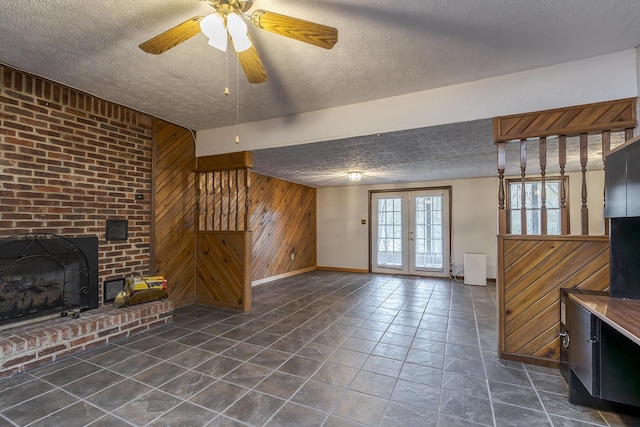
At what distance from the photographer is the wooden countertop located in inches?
53.9

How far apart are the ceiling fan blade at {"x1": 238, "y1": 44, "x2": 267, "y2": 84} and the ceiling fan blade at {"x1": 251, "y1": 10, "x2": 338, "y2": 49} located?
23cm

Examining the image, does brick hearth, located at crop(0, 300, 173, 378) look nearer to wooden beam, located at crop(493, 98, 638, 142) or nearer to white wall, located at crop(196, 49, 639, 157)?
white wall, located at crop(196, 49, 639, 157)

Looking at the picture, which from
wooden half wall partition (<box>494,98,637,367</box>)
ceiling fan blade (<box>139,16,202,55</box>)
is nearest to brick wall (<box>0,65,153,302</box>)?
ceiling fan blade (<box>139,16,202,55</box>)

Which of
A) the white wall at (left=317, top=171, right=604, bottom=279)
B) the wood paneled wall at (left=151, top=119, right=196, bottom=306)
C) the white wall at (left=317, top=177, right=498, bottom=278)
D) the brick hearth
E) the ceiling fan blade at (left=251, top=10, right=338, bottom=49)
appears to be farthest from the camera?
the white wall at (left=317, top=177, right=498, bottom=278)

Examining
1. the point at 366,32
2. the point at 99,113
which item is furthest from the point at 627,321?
the point at 99,113

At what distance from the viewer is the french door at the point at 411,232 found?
6.57 m

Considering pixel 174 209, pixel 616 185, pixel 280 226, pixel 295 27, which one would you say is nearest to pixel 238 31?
pixel 295 27

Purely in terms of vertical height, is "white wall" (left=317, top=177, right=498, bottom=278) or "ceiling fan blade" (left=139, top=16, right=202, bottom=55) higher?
"ceiling fan blade" (left=139, top=16, right=202, bottom=55)

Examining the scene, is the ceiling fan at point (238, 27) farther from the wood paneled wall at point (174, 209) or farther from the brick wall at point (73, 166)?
the wood paneled wall at point (174, 209)

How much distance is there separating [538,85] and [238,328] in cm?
384

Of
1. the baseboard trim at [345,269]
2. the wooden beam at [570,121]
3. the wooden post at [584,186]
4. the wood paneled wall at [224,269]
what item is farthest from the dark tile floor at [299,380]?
the baseboard trim at [345,269]

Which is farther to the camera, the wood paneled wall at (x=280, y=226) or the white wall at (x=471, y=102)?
the wood paneled wall at (x=280, y=226)

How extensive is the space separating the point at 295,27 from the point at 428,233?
19.4 feet

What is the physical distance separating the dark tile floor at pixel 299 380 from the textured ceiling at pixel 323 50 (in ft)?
7.30
